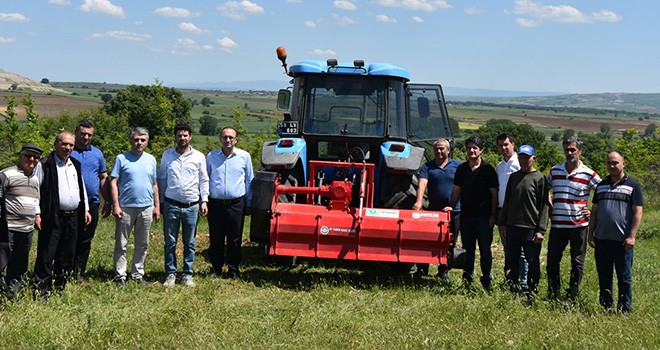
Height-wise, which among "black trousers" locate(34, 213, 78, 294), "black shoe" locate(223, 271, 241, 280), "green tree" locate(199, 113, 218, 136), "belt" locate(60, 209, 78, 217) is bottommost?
"green tree" locate(199, 113, 218, 136)

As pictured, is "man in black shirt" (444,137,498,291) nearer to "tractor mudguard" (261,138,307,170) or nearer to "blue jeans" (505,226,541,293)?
"blue jeans" (505,226,541,293)

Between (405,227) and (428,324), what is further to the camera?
(405,227)

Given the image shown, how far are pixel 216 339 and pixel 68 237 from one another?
1957 millimetres

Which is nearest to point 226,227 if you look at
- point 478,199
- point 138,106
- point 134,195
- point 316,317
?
point 134,195

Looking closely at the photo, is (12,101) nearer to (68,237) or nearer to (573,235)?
(68,237)

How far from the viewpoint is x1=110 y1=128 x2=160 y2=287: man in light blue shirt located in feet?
20.0

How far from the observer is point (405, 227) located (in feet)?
20.3

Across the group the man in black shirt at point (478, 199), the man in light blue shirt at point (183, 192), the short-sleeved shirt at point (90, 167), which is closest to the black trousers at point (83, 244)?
the short-sleeved shirt at point (90, 167)

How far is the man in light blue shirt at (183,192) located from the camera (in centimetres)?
621

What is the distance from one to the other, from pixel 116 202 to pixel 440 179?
3.01 meters

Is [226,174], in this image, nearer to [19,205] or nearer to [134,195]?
[134,195]

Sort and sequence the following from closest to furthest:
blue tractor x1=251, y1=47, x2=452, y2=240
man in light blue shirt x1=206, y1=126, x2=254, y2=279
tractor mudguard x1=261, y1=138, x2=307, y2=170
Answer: man in light blue shirt x1=206, y1=126, x2=254, y2=279 < tractor mudguard x1=261, y1=138, x2=307, y2=170 < blue tractor x1=251, y1=47, x2=452, y2=240

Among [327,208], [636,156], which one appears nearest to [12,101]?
[327,208]

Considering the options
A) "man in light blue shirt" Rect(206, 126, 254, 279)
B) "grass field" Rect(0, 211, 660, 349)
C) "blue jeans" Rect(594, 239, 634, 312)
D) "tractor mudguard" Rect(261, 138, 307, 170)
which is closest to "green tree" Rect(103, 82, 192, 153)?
"tractor mudguard" Rect(261, 138, 307, 170)
